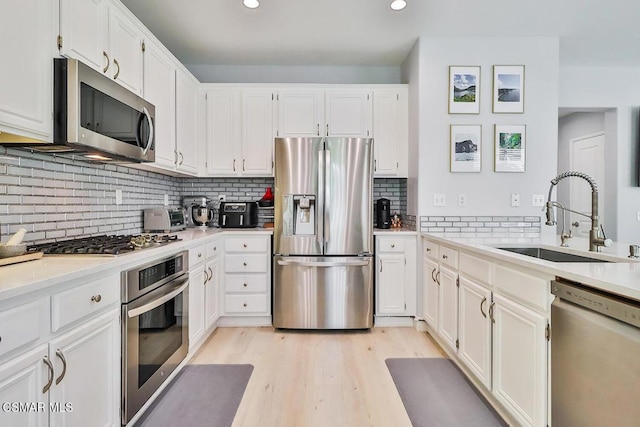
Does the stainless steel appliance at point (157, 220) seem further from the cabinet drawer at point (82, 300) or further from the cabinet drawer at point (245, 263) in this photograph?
the cabinet drawer at point (82, 300)

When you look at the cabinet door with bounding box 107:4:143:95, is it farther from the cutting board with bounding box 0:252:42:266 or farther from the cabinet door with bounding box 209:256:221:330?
the cabinet door with bounding box 209:256:221:330

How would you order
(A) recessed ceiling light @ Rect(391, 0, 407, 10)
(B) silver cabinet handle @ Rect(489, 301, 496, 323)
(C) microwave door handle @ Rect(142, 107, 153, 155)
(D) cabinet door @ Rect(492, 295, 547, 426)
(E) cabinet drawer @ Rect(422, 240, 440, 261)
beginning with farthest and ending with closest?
1. (E) cabinet drawer @ Rect(422, 240, 440, 261)
2. (A) recessed ceiling light @ Rect(391, 0, 407, 10)
3. (C) microwave door handle @ Rect(142, 107, 153, 155)
4. (B) silver cabinet handle @ Rect(489, 301, 496, 323)
5. (D) cabinet door @ Rect(492, 295, 547, 426)

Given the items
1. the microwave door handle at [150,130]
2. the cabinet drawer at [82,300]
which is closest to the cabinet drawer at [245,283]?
the microwave door handle at [150,130]

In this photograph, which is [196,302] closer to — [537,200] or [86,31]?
[86,31]

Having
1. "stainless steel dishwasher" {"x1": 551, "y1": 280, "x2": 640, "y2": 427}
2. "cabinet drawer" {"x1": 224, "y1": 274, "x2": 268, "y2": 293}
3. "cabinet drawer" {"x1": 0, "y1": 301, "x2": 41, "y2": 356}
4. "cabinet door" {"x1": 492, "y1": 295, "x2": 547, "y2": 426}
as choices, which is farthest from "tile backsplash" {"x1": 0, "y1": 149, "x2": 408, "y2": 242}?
"stainless steel dishwasher" {"x1": 551, "y1": 280, "x2": 640, "y2": 427}

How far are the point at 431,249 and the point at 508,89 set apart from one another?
5.35ft

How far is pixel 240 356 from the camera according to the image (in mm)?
2590

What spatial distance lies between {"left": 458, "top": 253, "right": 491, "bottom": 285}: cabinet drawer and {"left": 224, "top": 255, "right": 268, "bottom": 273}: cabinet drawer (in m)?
1.72

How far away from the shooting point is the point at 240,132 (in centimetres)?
344

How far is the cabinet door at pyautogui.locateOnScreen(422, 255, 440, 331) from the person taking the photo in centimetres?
276

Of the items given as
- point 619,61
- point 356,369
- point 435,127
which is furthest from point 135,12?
point 619,61

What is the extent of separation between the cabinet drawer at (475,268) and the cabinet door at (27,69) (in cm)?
229

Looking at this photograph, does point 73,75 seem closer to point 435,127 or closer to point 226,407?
point 226,407

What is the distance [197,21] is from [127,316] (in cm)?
237
